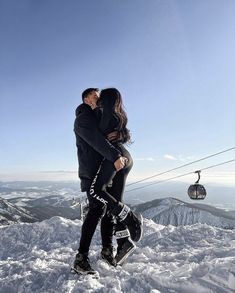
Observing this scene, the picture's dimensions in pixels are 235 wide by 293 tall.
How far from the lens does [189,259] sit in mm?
6000

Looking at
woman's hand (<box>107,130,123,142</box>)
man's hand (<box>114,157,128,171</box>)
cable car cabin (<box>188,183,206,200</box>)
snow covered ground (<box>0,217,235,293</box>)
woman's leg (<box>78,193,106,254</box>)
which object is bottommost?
snow covered ground (<box>0,217,235,293</box>)

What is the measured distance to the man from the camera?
16.1ft

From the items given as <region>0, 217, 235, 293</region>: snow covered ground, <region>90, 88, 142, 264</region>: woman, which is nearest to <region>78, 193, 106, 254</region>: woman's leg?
<region>90, 88, 142, 264</region>: woman

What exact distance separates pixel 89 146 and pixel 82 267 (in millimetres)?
1702

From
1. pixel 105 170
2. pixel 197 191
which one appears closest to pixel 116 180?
pixel 105 170

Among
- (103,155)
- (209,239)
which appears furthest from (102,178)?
(209,239)

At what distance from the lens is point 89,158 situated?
203 inches

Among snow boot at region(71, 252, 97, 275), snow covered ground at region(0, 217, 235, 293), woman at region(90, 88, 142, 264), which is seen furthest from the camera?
woman at region(90, 88, 142, 264)

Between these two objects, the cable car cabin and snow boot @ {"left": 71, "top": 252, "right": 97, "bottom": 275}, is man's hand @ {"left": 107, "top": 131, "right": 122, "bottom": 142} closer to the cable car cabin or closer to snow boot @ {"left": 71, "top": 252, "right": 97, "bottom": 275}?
snow boot @ {"left": 71, "top": 252, "right": 97, "bottom": 275}

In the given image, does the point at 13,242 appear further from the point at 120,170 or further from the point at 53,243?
the point at 120,170

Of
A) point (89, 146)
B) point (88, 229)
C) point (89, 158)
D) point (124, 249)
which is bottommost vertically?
point (124, 249)

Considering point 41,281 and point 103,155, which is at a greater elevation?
point 103,155

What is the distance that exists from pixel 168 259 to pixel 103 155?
2.51 metres

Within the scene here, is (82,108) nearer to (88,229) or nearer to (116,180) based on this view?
(116,180)
